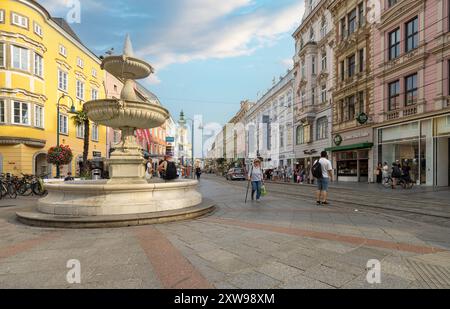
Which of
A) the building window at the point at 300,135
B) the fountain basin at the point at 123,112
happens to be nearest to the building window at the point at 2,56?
the fountain basin at the point at 123,112

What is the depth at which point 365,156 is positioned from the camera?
25.5 m

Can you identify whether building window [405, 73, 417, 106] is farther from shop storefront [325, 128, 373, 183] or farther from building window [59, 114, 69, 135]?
building window [59, 114, 69, 135]

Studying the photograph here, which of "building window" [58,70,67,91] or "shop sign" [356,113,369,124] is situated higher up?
"building window" [58,70,67,91]

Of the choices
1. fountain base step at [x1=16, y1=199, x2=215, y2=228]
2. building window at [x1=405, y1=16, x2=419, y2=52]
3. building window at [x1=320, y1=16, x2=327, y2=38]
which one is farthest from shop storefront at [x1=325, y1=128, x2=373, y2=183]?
fountain base step at [x1=16, y1=199, x2=215, y2=228]

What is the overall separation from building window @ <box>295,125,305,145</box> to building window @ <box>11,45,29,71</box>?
3031 centimetres

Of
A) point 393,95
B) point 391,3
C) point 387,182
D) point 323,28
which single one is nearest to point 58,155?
point 387,182

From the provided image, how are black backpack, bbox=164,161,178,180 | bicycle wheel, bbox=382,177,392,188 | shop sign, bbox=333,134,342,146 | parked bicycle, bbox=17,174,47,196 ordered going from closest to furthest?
black backpack, bbox=164,161,178,180 → parked bicycle, bbox=17,174,47,196 → bicycle wheel, bbox=382,177,392,188 → shop sign, bbox=333,134,342,146

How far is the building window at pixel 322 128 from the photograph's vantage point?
3203cm

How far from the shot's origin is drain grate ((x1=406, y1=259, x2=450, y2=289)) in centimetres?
323

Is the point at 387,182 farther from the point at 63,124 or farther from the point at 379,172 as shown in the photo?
the point at 63,124

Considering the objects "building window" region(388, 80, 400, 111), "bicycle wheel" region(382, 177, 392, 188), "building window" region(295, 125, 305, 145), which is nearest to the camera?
"bicycle wheel" region(382, 177, 392, 188)

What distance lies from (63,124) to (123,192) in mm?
24801

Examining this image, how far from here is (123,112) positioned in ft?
27.9
